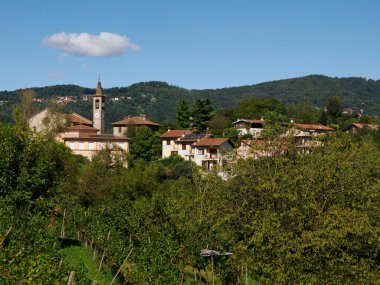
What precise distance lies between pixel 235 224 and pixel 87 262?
7164mm

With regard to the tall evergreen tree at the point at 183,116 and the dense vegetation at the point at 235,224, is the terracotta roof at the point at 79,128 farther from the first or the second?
the dense vegetation at the point at 235,224

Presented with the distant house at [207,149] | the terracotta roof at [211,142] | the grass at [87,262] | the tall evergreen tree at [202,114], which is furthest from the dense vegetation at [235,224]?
the tall evergreen tree at [202,114]

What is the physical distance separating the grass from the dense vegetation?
2.22ft

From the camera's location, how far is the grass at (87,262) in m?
20.7

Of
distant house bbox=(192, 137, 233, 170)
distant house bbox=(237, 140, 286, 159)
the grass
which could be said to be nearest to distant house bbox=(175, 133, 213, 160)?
distant house bbox=(192, 137, 233, 170)

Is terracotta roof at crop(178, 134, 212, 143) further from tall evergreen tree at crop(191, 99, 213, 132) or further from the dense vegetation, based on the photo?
the dense vegetation

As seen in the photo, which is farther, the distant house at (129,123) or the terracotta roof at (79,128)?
the distant house at (129,123)

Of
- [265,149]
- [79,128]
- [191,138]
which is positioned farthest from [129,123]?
[265,149]

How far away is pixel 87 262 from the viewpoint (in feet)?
80.9

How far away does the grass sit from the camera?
20728mm

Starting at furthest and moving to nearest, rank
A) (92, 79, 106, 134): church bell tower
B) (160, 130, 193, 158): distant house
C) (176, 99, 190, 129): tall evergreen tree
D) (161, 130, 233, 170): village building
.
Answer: (92, 79, 106, 134): church bell tower < (176, 99, 190, 129): tall evergreen tree < (160, 130, 193, 158): distant house < (161, 130, 233, 170): village building

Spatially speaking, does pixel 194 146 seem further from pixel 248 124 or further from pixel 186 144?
pixel 248 124

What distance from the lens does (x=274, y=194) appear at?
18.5 metres

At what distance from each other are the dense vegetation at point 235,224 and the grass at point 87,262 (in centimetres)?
68
